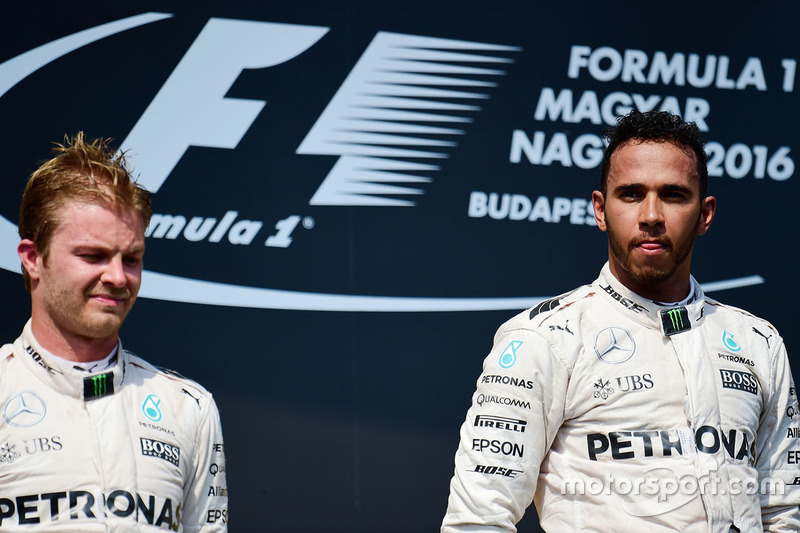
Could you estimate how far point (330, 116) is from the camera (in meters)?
3.04

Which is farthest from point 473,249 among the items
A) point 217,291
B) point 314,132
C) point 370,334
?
point 217,291

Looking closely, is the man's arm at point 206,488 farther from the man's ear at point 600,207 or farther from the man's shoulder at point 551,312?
the man's ear at point 600,207

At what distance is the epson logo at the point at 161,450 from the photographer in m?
1.73

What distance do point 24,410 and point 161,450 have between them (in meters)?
0.26

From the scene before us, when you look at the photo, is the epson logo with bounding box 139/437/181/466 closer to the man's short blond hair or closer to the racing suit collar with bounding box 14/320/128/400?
the racing suit collar with bounding box 14/320/128/400

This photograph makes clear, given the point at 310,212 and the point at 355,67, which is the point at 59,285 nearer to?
the point at 310,212

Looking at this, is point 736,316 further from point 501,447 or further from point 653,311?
point 501,447

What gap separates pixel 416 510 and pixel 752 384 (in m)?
1.42

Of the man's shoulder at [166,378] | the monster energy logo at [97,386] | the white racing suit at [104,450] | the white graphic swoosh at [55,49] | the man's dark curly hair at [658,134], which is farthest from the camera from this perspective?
the white graphic swoosh at [55,49]

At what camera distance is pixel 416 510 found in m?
3.04

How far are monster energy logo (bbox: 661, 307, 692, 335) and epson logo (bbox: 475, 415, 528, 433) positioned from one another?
0.40 m

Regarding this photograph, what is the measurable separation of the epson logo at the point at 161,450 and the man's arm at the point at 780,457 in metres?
1.20

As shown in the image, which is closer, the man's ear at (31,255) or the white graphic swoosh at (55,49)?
the man's ear at (31,255)

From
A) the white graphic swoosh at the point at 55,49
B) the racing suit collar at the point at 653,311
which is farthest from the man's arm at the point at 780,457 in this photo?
the white graphic swoosh at the point at 55,49
